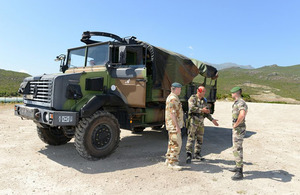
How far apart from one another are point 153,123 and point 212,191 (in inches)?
127

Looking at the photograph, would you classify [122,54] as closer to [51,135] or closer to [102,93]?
[102,93]

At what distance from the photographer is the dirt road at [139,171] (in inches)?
155

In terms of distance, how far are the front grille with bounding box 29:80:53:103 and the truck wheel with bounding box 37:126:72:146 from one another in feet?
3.82

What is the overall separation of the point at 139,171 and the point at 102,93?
2131 millimetres

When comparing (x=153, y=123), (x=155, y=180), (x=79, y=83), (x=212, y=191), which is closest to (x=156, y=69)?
(x=153, y=123)

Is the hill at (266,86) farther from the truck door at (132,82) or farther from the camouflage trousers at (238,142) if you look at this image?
the camouflage trousers at (238,142)

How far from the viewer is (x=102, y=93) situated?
5836 mm

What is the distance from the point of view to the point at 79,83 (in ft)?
17.7

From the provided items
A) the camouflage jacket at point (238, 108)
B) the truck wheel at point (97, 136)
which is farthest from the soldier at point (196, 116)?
the truck wheel at point (97, 136)

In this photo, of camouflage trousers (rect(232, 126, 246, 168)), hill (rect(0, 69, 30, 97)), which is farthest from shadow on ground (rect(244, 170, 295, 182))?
hill (rect(0, 69, 30, 97))

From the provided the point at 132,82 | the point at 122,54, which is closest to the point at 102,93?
the point at 132,82

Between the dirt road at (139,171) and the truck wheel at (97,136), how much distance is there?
23 centimetres

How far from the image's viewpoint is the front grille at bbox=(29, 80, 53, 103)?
17.0 ft

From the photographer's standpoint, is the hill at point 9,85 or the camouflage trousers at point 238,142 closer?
the camouflage trousers at point 238,142
